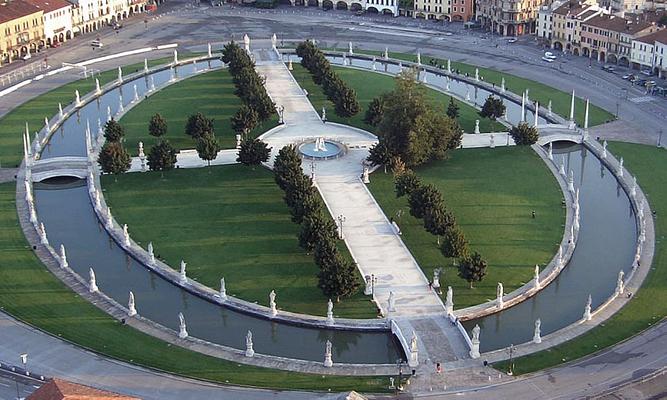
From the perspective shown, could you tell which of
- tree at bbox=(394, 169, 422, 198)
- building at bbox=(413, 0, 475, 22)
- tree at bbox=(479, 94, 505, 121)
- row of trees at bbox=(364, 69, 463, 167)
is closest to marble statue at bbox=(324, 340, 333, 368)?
tree at bbox=(394, 169, 422, 198)

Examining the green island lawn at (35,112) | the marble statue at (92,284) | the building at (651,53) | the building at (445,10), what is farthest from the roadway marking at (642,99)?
the marble statue at (92,284)

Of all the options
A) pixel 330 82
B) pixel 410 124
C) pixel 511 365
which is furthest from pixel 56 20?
pixel 511 365

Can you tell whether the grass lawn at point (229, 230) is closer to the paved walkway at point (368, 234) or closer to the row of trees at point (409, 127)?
the paved walkway at point (368, 234)

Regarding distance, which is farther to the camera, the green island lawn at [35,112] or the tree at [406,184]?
the green island lawn at [35,112]

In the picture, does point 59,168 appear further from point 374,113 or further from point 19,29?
point 19,29

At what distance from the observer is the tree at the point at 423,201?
84938mm

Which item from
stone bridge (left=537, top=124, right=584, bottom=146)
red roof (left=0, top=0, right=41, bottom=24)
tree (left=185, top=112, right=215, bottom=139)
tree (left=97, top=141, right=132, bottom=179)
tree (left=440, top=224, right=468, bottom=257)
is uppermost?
red roof (left=0, top=0, right=41, bottom=24)

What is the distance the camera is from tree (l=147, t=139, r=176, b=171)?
100000mm

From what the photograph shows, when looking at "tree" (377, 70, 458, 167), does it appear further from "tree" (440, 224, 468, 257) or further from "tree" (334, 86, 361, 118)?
"tree" (440, 224, 468, 257)

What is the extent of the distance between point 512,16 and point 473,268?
4071 inches

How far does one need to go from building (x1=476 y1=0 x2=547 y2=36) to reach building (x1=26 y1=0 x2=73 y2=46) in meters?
76.9

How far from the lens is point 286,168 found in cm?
9319

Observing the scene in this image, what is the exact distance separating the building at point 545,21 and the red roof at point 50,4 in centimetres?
8412

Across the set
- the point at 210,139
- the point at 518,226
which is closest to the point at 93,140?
the point at 210,139
